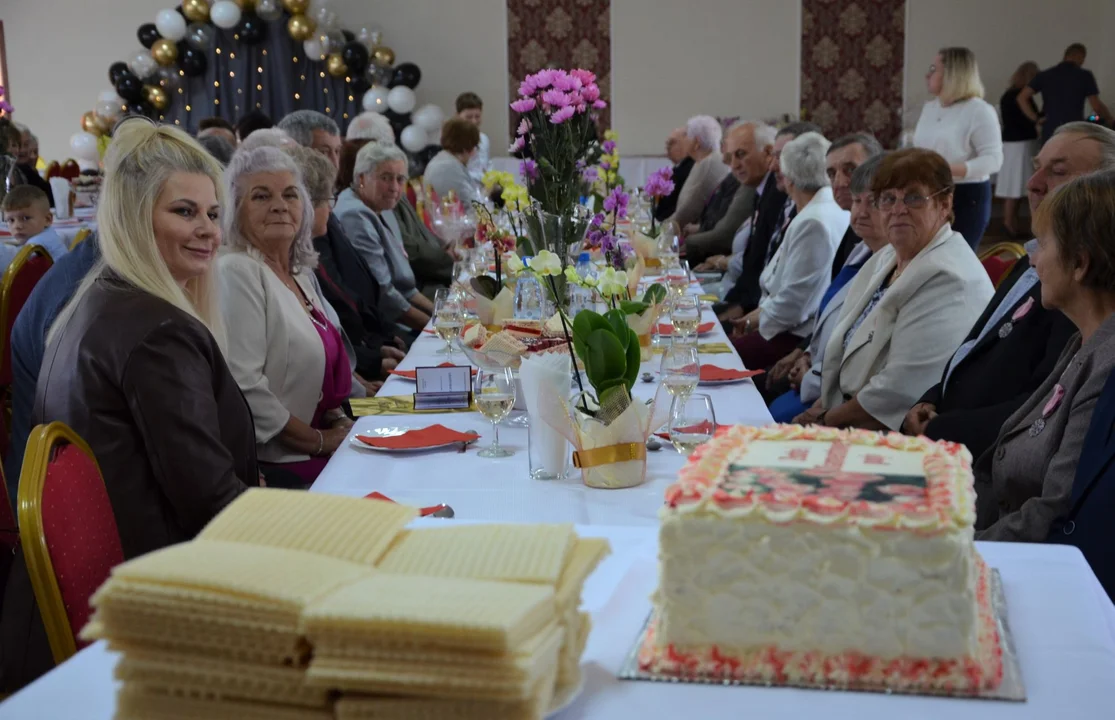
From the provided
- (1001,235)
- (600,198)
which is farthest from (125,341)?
(1001,235)

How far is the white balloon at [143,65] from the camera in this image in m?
11.7

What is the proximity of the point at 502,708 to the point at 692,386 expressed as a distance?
4.79ft

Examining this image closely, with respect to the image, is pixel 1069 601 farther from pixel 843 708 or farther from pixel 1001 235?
pixel 1001 235

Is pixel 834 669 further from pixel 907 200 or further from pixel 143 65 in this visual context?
pixel 143 65

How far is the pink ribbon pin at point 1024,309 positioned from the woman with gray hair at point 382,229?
2.86 meters

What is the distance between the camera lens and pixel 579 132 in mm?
3939

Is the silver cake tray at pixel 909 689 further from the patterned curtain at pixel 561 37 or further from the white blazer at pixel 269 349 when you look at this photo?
the patterned curtain at pixel 561 37

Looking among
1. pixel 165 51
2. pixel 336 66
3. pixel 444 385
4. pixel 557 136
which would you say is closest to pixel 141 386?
pixel 444 385

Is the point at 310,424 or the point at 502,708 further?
the point at 310,424

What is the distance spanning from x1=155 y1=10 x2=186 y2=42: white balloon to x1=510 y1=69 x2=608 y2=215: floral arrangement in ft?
28.9

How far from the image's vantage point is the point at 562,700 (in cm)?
96

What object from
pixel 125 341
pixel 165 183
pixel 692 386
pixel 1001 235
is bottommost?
pixel 1001 235

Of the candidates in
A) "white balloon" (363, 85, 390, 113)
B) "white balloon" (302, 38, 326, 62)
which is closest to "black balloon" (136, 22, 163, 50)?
"white balloon" (302, 38, 326, 62)

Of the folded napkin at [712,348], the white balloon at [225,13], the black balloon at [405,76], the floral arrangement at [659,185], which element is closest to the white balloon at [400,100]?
the black balloon at [405,76]
